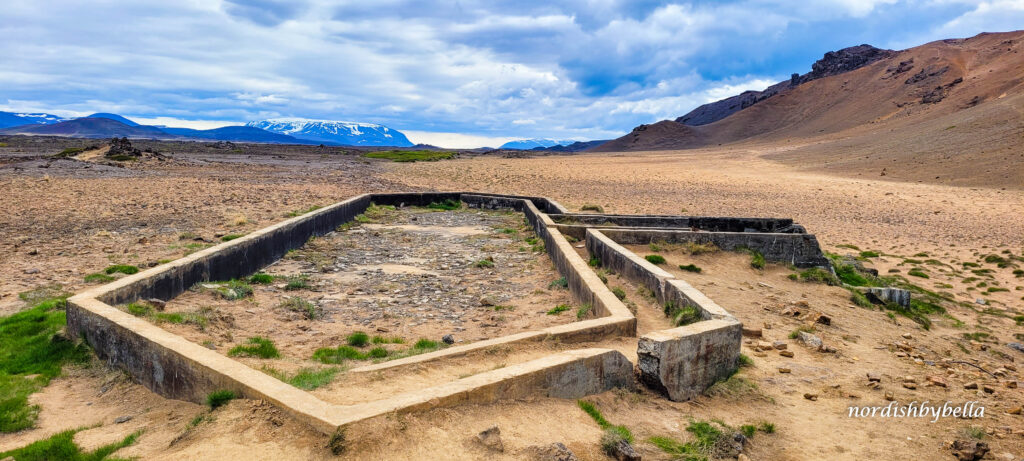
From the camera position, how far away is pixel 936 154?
38.1 m

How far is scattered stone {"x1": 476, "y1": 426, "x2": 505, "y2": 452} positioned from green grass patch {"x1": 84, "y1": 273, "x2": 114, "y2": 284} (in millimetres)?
6195

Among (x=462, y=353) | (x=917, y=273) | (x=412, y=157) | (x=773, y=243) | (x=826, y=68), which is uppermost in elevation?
(x=826, y=68)

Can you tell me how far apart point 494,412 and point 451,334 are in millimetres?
2708

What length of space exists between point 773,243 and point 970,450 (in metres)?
7.35

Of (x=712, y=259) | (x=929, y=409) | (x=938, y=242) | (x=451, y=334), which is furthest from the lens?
(x=938, y=242)

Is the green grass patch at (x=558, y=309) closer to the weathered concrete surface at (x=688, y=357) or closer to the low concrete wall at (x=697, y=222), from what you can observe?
the weathered concrete surface at (x=688, y=357)

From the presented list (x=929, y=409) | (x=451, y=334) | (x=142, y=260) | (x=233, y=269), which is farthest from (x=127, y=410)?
(x=929, y=409)

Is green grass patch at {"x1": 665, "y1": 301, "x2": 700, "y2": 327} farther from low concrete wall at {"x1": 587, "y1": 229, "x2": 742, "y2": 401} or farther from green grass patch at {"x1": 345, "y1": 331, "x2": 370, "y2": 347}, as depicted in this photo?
green grass patch at {"x1": 345, "y1": 331, "x2": 370, "y2": 347}

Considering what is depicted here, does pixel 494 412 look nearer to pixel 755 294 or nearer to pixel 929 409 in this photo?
pixel 929 409

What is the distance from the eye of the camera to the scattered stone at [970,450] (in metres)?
4.21

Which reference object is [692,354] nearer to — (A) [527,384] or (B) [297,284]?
(A) [527,384]

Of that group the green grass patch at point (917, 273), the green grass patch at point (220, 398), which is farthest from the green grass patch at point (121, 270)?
the green grass patch at point (917, 273)

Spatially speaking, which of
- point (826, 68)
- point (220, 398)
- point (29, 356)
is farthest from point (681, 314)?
point (826, 68)

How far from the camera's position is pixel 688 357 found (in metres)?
5.05
